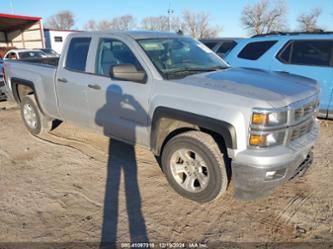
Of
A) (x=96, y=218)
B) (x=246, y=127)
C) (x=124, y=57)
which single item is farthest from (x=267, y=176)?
(x=124, y=57)

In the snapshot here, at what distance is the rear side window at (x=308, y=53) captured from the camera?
6.01m

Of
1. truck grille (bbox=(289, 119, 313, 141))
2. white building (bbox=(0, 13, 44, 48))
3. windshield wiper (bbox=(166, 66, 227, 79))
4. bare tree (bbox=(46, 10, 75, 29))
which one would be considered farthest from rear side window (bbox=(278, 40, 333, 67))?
bare tree (bbox=(46, 10, 75, 29))

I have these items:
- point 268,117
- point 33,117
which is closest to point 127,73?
point 268,117

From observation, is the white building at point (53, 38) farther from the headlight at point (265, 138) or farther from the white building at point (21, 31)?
the headlight at point (265, 138)

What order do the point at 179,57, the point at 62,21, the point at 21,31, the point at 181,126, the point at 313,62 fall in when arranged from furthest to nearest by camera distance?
the point at 62,21 < the point at 21,31 < the point at 313,62 < the point at 179,57 < the point at 181,126

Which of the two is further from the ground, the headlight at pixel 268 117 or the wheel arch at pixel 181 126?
the headlight at pixel 268 117

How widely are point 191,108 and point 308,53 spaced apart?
4.22m

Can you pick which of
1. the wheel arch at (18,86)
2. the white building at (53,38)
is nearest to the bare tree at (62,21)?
the white building at (53,38)

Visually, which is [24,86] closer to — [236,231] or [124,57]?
[124,57]

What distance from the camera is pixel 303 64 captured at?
20.4ft

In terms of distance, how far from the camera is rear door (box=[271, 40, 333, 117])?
5.96m

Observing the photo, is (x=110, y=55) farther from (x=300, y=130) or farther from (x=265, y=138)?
(x=300, y=130)

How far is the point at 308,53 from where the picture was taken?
6230 millimetres

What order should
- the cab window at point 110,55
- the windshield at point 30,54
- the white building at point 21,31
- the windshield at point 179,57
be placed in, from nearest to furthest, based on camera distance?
the windshield at point 179,57, the cab window at point 110,55, the windshield at point 30,54, the white building at point 21,31
